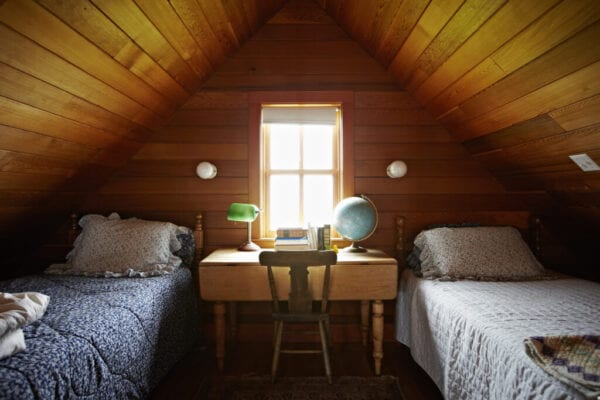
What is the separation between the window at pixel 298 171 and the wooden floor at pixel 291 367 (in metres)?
0.96

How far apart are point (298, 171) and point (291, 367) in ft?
4.65

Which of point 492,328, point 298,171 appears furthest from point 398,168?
point 492,328

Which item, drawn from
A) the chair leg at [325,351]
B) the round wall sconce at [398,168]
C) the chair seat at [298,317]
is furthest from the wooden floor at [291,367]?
the round wall sconce at [398,168]

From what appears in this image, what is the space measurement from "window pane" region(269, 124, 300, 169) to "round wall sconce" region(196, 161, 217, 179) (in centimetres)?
48

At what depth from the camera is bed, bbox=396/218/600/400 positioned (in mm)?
1094

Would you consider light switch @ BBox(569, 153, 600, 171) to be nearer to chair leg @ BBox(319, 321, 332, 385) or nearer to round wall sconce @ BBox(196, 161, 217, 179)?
chair leg @ BBox(319, 321, 332, 385)

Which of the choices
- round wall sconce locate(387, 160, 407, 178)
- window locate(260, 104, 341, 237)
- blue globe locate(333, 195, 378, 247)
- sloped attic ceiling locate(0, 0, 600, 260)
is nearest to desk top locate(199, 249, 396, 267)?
blue globe locate(333, 195, 378, 247)

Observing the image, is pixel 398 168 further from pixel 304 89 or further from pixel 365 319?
pixel 365 319

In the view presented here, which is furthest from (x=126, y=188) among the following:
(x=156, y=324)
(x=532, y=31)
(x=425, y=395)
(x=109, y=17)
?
(x=532, y=31)

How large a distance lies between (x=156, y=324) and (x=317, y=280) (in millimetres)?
940

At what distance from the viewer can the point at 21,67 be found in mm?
1443

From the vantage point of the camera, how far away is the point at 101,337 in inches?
54.8

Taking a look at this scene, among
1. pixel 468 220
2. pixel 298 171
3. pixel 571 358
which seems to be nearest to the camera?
pixel 571 358

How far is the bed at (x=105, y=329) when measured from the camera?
1119mm
